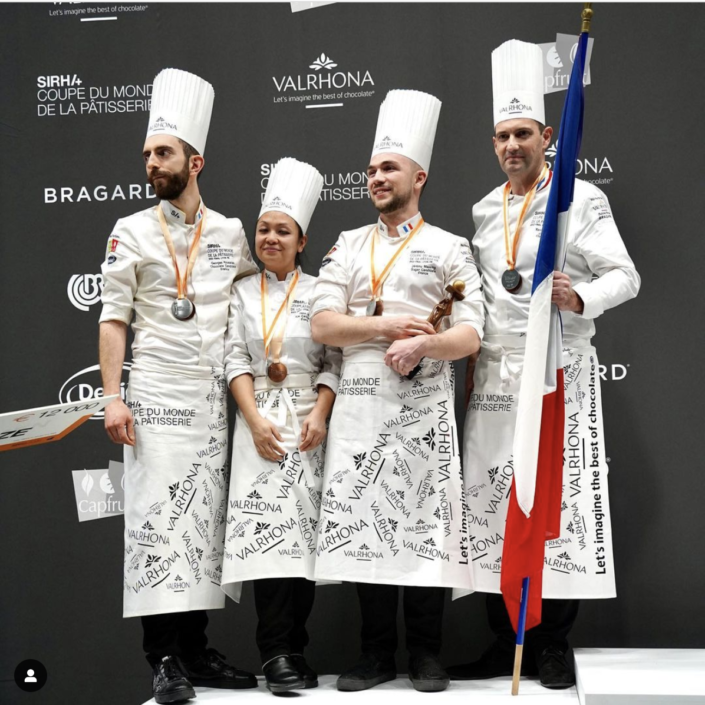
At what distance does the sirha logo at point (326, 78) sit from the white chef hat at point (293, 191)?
638mm

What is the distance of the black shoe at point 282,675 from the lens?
3.18 meters

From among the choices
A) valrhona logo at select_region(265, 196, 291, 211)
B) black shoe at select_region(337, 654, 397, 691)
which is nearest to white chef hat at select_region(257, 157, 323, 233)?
valrhona logo at select_region(265, 196, 291, 211)

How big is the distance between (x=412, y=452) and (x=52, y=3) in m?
2.68

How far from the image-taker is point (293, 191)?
3.59m

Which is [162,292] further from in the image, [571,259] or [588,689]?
[588,689]

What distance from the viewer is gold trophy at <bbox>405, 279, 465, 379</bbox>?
3.26 meters

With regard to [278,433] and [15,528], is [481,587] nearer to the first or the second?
[278,433]

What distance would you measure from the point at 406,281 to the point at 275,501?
0.89 m

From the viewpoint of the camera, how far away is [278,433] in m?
3.35

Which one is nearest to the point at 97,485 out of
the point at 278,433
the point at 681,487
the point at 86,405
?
the point at 278,433

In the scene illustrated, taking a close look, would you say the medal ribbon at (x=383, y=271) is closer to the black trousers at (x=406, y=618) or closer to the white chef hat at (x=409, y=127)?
the white chef hat at (x=409, y=127)

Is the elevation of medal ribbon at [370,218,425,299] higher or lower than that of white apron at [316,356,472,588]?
higher

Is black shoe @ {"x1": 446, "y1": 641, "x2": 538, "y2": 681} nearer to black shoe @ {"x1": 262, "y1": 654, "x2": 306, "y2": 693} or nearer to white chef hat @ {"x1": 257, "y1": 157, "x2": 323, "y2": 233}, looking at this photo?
black shoe @ {"x1": 262, "y1": 654, "x2": 306, "y2": 693}

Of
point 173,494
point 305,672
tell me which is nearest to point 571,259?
point 173,494
